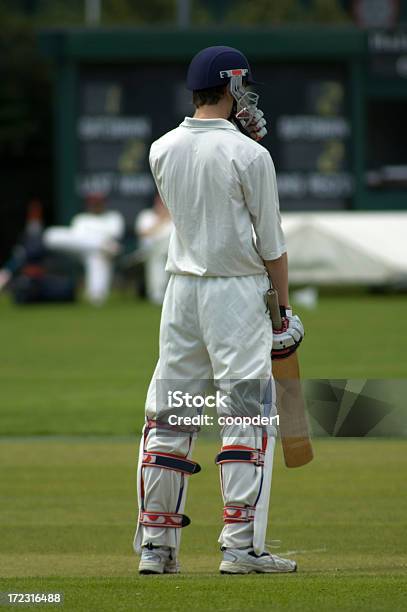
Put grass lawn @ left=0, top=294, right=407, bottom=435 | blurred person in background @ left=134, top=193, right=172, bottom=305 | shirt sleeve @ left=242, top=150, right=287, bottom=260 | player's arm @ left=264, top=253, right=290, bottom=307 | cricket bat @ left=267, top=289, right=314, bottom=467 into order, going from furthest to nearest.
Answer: blurred person in background @ left=134, top=193, right=172, bottom=305 < grass lawn @ left=0, top=294, right=407, bottom=435 < cricket bat @ left=267, top=289, right=314, bottom=467 < player's arm @ left=264, top=253, right=290, bottom=307 < shirt sleeve @ left=242, top=150, right=287, bottom=260

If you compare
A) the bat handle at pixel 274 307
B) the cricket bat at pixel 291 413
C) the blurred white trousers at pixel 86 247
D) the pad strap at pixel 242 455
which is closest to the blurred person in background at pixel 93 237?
the blurred white trousers at pixel 86 247

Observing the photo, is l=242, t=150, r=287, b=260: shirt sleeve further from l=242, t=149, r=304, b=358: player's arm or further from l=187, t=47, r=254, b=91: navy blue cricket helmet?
l=187, t=47, r=254, b=91: navy blue cricket helmet

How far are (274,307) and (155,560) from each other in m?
1.05

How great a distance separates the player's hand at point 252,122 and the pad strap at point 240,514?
56.4 inches

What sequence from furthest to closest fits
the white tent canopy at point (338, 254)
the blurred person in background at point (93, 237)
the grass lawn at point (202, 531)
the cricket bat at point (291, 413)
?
the blurred person in background at point (93, 237) → the white tent canopy at point (338, 254) → the cricket bat at point (291, 413) → the grass lawn at point (202, 531)

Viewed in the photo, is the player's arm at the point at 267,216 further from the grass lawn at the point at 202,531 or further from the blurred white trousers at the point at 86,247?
the blurred white trousers at the point at 86,247

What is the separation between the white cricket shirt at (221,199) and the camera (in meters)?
5.90

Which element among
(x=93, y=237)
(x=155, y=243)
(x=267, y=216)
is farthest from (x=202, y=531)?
(x=93, y=237)

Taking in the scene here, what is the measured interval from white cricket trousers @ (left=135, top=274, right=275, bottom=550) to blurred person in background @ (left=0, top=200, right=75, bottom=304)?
2043 centimetres

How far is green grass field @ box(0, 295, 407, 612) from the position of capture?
545 centimetres

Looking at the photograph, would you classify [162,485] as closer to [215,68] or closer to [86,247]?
[215,68]

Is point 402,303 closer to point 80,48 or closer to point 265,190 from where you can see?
point 80,48

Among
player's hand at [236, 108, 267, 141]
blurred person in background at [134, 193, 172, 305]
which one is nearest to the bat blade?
player's hand at [236, 108, 267, 141]

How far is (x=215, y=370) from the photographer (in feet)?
19.6
